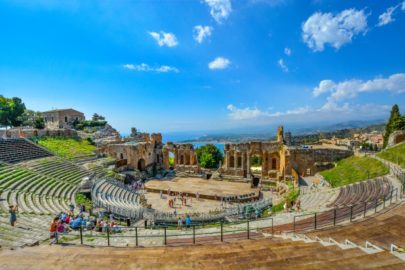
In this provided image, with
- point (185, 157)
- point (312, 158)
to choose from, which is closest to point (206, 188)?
point (185, 157)

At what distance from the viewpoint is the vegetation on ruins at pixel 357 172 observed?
23.1 metres

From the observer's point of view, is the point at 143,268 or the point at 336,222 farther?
the point at 336,222

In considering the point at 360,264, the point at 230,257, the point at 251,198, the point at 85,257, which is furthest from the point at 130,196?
the point at 360,264

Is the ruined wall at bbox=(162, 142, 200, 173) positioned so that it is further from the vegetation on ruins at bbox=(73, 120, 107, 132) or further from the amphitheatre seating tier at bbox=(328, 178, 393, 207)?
the vegetation on ruins at bbox=(73, 120, 107, 132)

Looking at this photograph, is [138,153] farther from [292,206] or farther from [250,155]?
[292,206]

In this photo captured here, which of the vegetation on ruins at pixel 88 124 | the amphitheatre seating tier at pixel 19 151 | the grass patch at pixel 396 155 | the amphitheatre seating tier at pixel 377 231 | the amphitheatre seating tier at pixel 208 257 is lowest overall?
the amphitheatre seating tier at pixel 377 231

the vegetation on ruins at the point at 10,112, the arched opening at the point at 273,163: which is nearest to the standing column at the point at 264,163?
the arched opening at the point at 273,163

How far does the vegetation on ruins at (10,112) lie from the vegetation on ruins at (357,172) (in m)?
62.9

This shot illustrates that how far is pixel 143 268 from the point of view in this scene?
689cm

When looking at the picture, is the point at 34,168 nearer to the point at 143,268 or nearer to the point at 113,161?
the point at 113,161

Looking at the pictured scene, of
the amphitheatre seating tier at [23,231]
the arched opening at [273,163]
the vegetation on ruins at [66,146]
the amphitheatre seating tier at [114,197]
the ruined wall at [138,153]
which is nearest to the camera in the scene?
the amphitheatre seating tier at [23,231]

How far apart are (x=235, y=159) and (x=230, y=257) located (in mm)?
32792

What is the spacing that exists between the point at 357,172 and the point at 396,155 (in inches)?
192

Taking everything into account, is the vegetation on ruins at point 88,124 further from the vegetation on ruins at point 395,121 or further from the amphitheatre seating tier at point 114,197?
the vegetation on ruins at point 395,121
